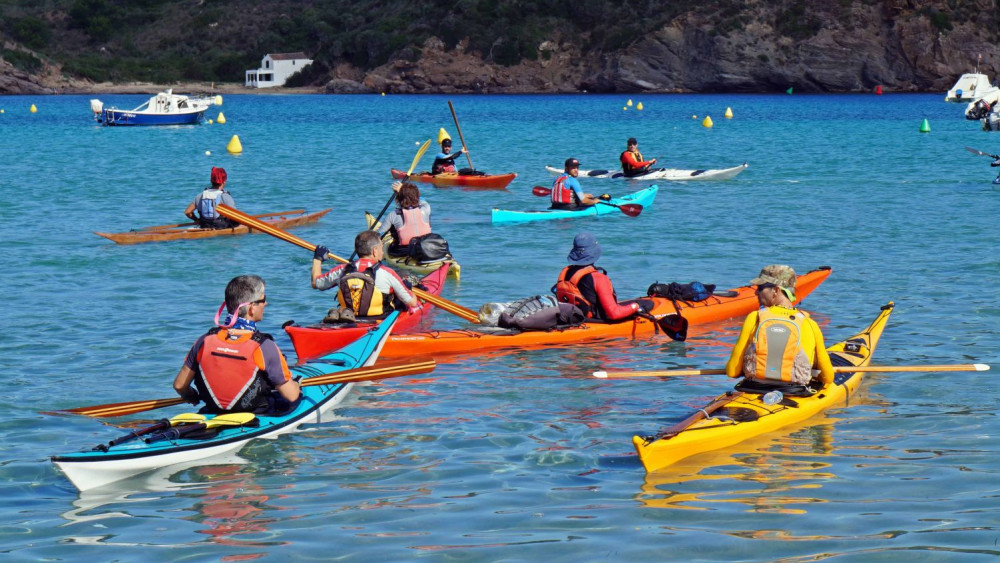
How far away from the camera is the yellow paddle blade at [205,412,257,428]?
344 inches

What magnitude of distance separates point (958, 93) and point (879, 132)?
35.2 m

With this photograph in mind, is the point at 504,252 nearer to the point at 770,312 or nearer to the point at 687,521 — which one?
the point at 770,312

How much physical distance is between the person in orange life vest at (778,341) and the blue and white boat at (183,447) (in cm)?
356

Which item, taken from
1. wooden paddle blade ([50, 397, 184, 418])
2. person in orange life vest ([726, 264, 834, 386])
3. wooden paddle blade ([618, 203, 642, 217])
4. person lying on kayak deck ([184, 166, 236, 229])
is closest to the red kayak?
wooden paddle blade ([50, 397, 184, 418])

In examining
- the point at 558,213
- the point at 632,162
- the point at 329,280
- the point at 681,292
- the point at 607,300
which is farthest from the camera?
the point at 632,162

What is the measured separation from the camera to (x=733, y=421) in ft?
30.2

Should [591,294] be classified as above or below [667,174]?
below

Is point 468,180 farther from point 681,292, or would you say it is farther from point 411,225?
point 681,292

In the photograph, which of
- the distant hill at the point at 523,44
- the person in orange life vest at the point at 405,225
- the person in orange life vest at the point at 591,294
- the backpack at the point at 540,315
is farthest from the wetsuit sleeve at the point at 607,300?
the distant hill at the point at 523,44

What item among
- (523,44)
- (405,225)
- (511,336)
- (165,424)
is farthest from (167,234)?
(523,44)

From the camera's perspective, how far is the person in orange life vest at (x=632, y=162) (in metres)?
30.9

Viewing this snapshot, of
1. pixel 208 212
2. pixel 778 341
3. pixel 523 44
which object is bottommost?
pixel 778 341

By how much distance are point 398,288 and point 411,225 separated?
4410mm

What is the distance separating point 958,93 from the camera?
86.8 m
